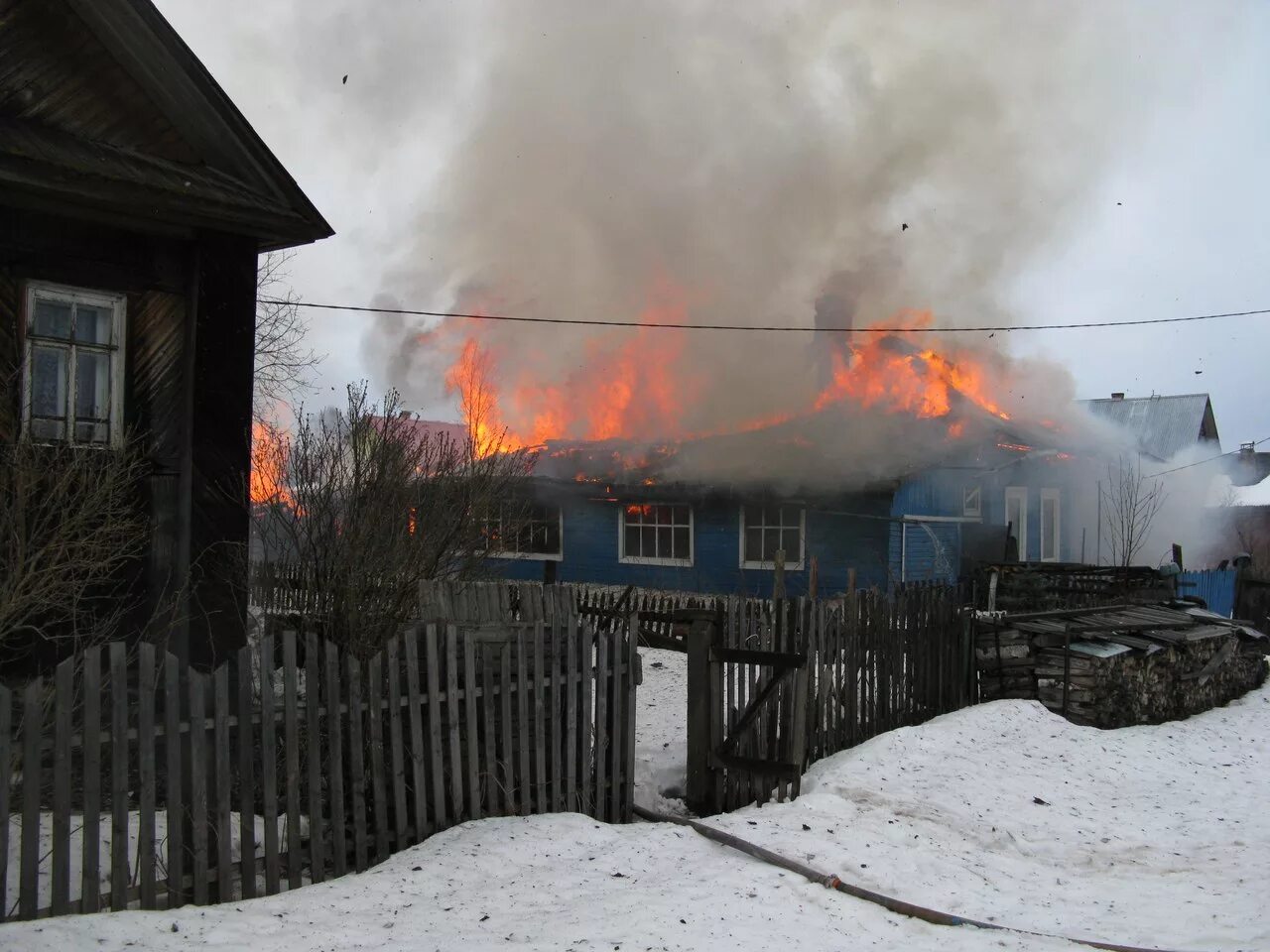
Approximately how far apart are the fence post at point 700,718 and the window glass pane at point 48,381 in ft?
17.4

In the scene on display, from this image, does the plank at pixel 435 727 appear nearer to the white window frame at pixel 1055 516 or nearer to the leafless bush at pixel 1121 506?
the white window frame at pixel 1055 516

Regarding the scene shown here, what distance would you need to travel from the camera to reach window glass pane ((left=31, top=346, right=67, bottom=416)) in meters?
7.61

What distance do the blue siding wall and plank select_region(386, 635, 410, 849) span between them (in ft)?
42.1

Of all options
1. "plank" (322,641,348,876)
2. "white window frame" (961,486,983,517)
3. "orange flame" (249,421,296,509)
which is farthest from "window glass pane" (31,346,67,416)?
"white window frame" (961,486,983,517)

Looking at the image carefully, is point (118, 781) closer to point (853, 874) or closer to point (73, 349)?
point (853, 874)

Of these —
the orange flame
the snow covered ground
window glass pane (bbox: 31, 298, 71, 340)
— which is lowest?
the snow covered ground

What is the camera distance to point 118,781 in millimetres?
4246

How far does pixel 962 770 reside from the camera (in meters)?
7.68

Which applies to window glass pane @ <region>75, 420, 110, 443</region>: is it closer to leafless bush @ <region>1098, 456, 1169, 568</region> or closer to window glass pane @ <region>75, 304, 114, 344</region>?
window glass pane @ <region>75, 304, 114, 344</region>

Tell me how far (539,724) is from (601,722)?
598mm

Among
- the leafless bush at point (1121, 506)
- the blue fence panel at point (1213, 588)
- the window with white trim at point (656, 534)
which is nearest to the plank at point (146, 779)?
the window with white trim at point (656, 534)

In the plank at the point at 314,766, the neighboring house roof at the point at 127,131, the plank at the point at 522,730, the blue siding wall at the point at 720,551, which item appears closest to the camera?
the plank at the point at 314,766

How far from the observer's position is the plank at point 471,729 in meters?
5.71

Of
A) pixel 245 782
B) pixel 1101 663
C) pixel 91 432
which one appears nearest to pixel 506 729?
pixel 245 782
